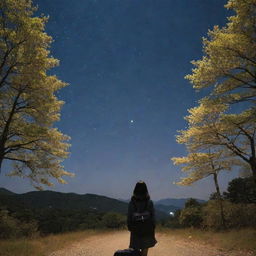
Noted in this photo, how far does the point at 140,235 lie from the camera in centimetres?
480

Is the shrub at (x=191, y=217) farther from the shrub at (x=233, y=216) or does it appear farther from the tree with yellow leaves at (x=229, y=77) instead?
the tree with yellow leaves at (x=229, y=77)

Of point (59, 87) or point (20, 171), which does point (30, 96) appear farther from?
point (20, 171)

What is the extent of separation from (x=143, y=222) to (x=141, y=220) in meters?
0.07

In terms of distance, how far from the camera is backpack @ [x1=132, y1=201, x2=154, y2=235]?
15.6 ft

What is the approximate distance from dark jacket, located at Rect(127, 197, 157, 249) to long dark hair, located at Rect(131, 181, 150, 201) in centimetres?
6

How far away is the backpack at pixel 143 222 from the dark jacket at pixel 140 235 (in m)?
0.04

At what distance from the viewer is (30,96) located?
14.1 meters

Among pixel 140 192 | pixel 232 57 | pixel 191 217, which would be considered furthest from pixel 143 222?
pixel 191 217

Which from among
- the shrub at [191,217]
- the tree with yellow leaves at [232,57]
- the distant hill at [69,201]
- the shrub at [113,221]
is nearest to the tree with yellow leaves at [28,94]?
the tree with yellow leaves at [232,57]

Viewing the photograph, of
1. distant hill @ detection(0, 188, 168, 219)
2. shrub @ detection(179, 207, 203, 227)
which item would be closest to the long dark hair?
shrub @ detection(179, 207, 203, 227)

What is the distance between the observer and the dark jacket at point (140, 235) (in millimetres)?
4758

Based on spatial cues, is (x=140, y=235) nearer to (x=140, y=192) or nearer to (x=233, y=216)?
(x=140, y=192)

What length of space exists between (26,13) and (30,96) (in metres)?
4.06

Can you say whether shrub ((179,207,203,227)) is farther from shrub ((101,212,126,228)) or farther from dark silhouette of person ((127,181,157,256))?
dark silhouette of person ((127,181,157,256))
